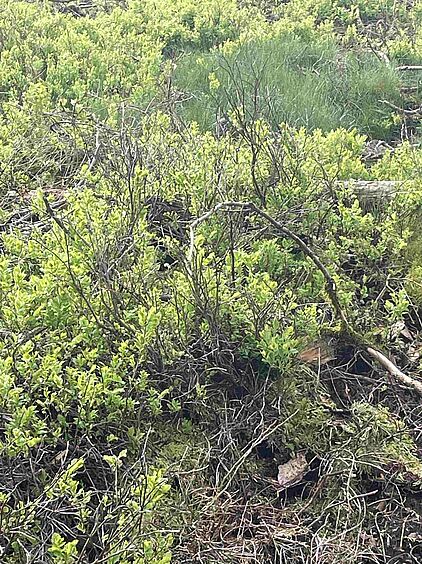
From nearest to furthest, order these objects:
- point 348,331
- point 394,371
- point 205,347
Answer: point 205,347 → point 394,371 → point 348,331

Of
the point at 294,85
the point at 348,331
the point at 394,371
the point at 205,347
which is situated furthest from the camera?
the point at 294,85

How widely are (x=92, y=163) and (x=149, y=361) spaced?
5.23 ft

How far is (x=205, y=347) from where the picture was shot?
2.97 metres

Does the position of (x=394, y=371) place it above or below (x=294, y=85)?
below

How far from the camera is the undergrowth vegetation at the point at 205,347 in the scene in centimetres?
244

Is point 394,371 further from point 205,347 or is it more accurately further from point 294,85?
point 294,85

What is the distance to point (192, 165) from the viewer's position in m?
3.95

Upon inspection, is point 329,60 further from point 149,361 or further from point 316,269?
point 149,361

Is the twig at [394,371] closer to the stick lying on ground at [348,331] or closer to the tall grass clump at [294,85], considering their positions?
the stick lying on ground at [348,331]

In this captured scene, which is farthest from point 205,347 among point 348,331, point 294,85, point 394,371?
point 294,85

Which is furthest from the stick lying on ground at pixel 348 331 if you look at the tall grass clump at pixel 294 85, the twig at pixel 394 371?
the tall grass clump at pixel 294 85

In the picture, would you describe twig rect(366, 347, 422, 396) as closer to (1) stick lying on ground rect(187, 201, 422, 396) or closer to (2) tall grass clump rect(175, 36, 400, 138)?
(1) stick lying on ground rect(187, 201, 422, 396)

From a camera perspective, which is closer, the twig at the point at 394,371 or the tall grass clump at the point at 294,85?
the twig at the point at 394,371

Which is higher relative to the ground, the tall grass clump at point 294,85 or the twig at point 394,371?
the tall grass clump at point 294,85
